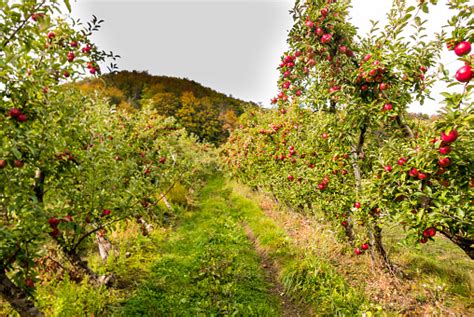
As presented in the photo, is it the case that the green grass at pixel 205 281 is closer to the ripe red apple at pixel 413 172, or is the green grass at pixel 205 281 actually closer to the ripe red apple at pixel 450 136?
the ripe red apple at pixel 413 172

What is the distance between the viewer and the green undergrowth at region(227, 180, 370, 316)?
14.9ft

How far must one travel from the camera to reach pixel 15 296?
3.12m

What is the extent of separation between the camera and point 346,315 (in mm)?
4328

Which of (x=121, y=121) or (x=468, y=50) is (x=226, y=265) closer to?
(x=121, y=121)

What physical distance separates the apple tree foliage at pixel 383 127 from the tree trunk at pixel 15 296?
15.2ft

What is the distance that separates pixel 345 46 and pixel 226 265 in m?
5.48

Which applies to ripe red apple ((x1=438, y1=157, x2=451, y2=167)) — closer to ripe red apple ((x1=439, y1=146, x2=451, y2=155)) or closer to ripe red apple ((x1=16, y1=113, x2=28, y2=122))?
ripe red apple ((x1=439, y1=146, x2=451, y2=155))

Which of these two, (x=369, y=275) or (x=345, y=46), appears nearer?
(x=345, y=46)

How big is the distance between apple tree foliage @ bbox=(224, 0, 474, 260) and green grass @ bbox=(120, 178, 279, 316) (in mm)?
2404

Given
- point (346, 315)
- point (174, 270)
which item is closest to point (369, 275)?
point (346, 315)

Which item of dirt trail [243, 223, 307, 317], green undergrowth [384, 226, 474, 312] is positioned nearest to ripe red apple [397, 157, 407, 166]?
green undergrowth [384, 226, 474, 312]

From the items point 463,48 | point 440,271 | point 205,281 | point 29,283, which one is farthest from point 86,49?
point 440,271

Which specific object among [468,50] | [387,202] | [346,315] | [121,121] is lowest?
[346,315]

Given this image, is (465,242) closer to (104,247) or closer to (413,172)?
(413,172)
